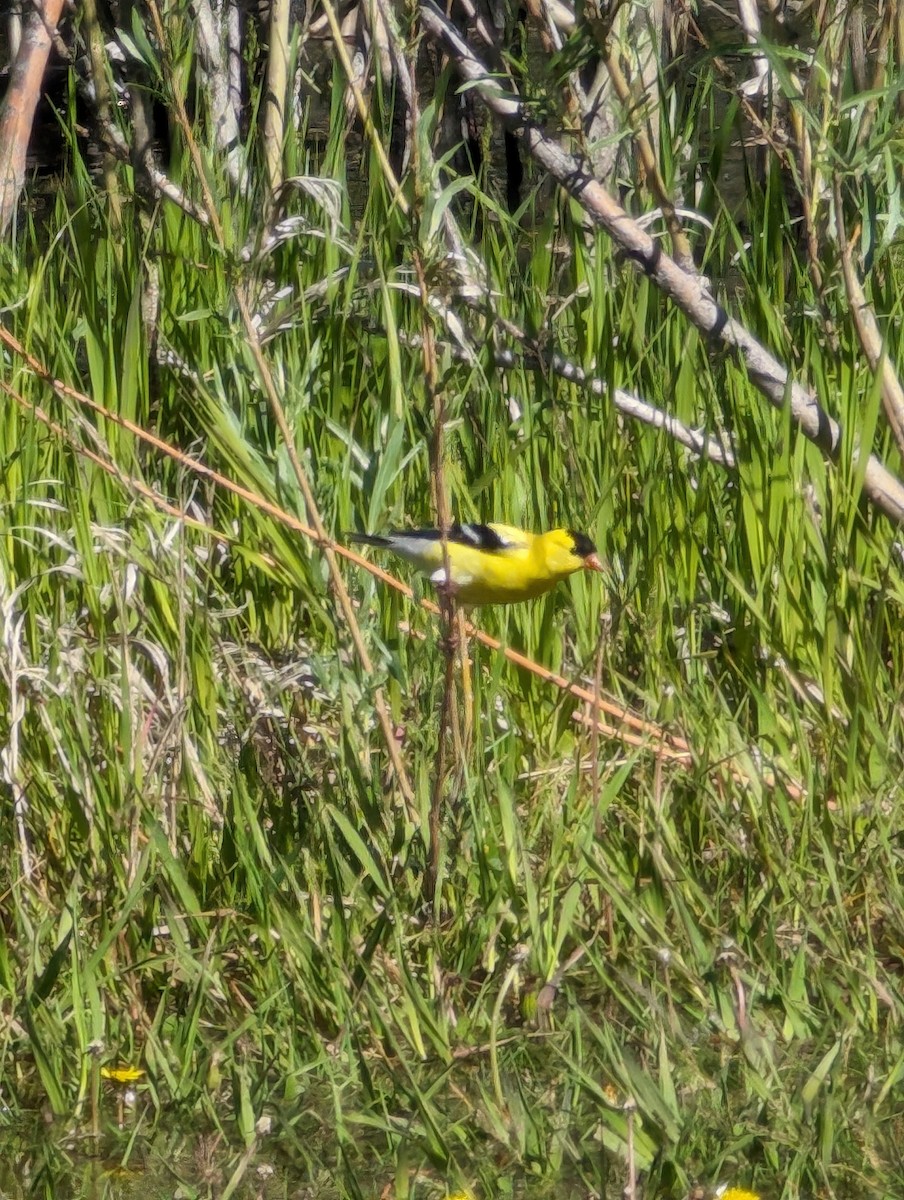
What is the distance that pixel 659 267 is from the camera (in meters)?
2.52

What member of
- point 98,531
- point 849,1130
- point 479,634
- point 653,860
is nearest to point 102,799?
point 98,531

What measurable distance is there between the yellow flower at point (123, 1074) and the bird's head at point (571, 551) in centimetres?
111

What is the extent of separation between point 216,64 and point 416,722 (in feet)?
7.37

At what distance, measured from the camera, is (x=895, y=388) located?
8.56 ft

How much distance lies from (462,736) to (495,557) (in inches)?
14.6

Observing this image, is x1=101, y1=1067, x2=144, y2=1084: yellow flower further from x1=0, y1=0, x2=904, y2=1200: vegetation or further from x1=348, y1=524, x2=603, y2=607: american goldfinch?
x1=348, y1=524, x2=603, y2=607: american goldfinch

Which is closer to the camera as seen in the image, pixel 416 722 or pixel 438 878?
pixel 438 878

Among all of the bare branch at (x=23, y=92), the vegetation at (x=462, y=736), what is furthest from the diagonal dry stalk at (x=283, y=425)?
the bare branch at (x=23, y=92)

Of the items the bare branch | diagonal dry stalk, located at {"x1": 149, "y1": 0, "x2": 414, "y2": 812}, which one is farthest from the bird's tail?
the bare branch

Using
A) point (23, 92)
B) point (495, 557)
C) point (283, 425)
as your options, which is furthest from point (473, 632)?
point (23, 92)

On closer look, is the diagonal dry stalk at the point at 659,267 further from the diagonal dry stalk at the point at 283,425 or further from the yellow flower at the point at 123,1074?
the yellow flower at the point at 123,1074

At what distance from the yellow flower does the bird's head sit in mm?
1114

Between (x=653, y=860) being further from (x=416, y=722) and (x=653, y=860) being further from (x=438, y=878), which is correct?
(x=416, y=722)

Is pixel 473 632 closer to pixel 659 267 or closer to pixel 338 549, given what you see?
pixel 338 549
